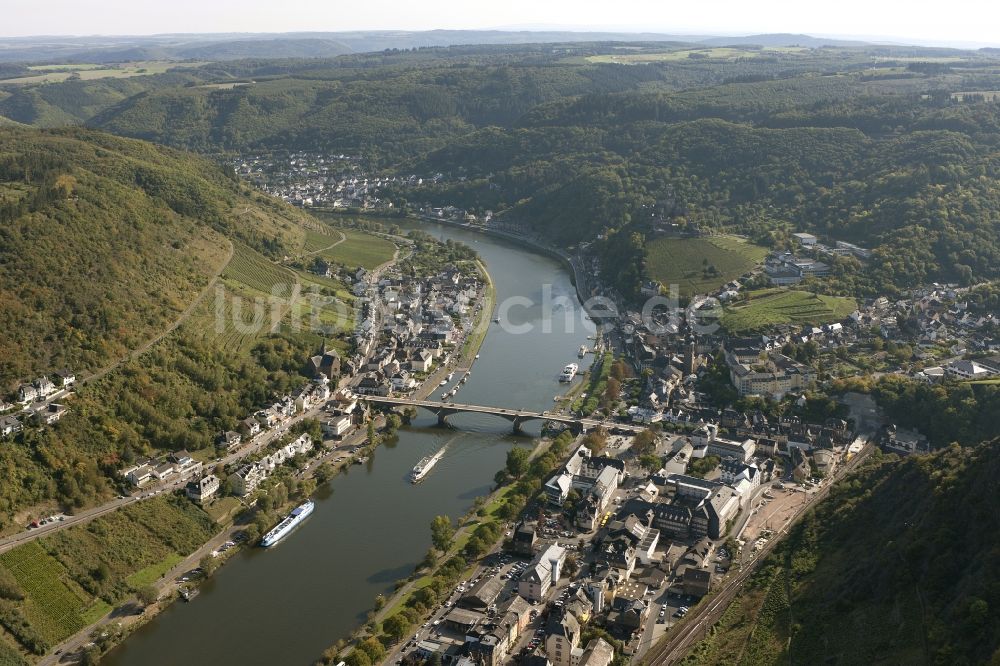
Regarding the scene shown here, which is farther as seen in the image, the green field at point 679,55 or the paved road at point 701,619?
the green field at point 679,55

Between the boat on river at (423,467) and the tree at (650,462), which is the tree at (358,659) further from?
the tree at (650,462)

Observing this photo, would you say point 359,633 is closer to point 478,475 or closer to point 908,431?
point 478,475

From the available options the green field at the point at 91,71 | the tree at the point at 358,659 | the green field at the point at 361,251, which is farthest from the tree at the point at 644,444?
the green field at the point at 91,71

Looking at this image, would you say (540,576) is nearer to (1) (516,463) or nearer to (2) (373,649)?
(2) (373,649)

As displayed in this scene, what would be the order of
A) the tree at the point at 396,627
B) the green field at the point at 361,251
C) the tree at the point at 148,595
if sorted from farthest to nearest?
the green field at the point at 361,251 → the tree at the point at 148,595 → the tree at the point at 396,627

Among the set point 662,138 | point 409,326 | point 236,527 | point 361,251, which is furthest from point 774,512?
point 662,138

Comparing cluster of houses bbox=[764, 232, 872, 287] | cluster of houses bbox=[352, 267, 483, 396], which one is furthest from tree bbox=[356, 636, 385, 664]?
cluster of houses bbox=[764, 232, 872, 287]

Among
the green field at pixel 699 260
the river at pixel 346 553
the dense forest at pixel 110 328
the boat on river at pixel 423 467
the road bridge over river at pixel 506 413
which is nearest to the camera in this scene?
the river at pixel 346 553
